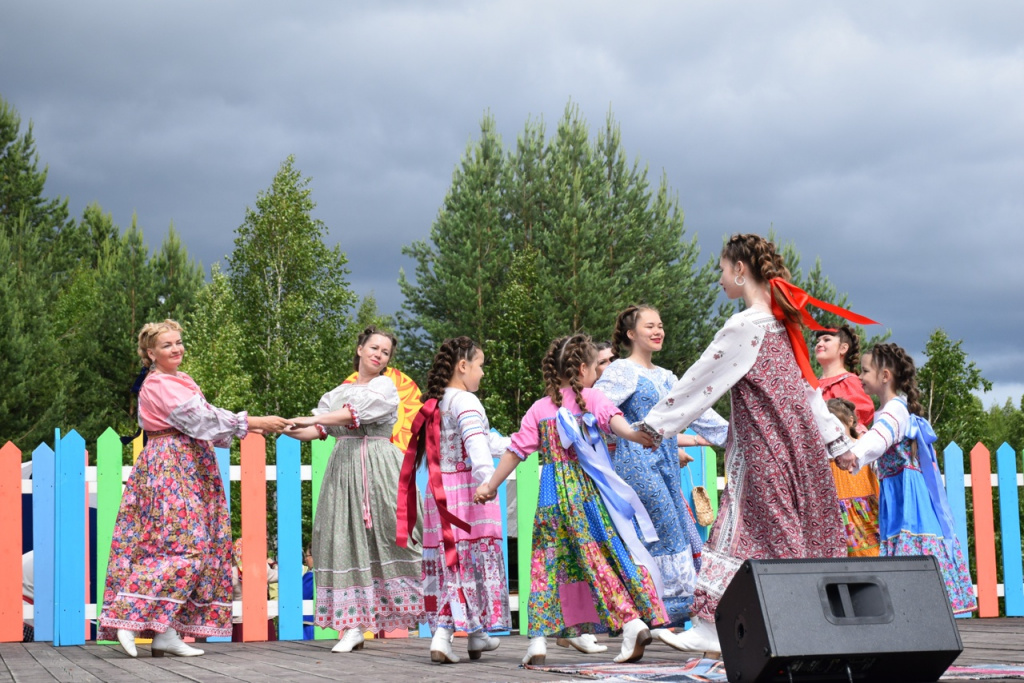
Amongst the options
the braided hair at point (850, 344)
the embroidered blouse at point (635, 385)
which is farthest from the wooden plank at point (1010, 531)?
the embroidered blouse at point (635, 385)

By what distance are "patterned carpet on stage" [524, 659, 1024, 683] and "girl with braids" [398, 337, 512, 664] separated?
66 centimetres

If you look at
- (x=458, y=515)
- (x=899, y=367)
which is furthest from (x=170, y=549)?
(x=899, y=367)

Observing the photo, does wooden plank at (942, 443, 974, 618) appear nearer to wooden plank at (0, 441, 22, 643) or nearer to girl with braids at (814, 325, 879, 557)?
girl with braids at (814, 325, 879, 557)

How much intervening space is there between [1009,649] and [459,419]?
318 cm

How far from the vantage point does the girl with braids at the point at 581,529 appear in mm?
5188

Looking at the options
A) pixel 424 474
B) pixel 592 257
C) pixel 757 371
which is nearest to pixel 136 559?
pixel 424 474

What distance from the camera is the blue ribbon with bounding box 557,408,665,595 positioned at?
17.4 feet

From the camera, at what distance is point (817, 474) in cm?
413

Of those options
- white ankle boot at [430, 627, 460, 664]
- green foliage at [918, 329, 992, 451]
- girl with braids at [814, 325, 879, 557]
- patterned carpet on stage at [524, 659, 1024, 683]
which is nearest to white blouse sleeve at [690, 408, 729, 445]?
girl with braids at [814, 325, 879, 557]

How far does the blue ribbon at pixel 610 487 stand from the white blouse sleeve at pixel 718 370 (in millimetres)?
1227

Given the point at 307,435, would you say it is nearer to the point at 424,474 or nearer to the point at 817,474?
the point at 424,474

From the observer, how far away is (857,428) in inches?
271

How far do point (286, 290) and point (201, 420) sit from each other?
83.0ft

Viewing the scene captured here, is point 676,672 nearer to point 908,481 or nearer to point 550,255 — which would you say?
point 908,481
